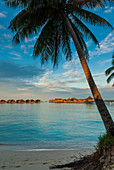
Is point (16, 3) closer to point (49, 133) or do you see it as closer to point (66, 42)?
point (66, 42)

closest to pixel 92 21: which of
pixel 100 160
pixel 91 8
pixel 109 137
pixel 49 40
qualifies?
pixel 91 8

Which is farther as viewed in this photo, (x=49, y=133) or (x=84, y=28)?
(x=49, y=133)

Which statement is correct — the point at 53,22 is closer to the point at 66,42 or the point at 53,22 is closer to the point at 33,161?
the point at 66,42

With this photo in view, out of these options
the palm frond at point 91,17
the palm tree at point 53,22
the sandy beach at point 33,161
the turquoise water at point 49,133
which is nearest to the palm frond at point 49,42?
the palm tree at point 53,22

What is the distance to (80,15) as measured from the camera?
30.3ft

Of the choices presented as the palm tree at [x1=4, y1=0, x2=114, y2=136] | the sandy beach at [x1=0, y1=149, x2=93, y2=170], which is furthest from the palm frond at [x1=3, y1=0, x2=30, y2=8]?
the sandy beach at [x1=0, y1=149, x2=93, y2=170]

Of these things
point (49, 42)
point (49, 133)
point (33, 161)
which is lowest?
point (33, 161)

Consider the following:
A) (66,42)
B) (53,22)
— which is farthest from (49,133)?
(53,22)

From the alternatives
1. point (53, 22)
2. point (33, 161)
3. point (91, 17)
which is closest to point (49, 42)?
point (53, 22)

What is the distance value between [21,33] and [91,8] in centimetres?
481

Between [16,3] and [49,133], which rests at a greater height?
[16,3]

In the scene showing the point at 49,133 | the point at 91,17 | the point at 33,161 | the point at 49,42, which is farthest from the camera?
the point at 49,133

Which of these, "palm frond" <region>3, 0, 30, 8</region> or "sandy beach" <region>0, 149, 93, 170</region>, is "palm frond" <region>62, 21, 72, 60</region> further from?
"sandy beach" <region>0, 149, 93, 170</region>

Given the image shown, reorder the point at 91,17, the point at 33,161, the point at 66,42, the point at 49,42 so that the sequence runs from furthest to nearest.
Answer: the point at 66,42 → the point at 49,42 → the point at 91,17 → the point at 33,161
